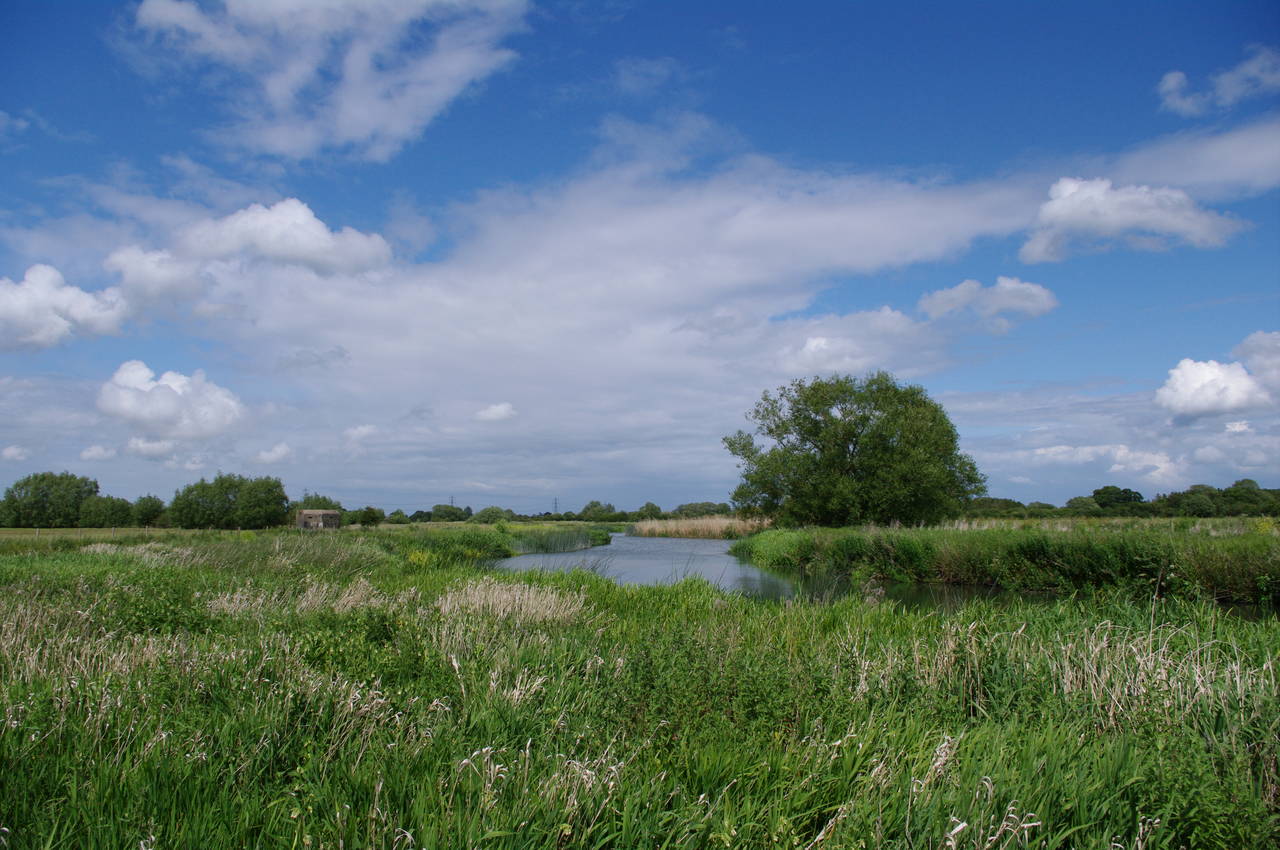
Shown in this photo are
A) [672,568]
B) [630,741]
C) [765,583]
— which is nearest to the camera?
[630,741]

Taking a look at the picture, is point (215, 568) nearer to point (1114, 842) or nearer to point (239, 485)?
point (1114, 842)

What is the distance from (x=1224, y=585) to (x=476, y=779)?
52.0 ft

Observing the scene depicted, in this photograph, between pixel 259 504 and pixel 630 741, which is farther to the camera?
pixel 259 504

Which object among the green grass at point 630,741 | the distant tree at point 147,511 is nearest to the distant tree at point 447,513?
the distant tree at point 147,511

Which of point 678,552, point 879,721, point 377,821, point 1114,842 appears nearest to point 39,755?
point 377,821

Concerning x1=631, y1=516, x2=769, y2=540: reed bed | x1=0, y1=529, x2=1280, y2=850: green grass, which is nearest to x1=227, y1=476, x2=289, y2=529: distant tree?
x1=631, y1=516, x2=769, y2=540: reed bed

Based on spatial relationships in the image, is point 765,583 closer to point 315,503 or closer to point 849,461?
point 849,461

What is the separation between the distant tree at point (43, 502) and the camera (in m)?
70.2

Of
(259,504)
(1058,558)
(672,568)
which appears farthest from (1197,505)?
(259,504)

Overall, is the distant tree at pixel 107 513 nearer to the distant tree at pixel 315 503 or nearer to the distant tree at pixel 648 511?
the distant tree at pixel 315 503

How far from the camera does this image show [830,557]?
82.3ft

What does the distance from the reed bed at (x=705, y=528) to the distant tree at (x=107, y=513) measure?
1980 inches

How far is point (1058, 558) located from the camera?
1717 centimetres

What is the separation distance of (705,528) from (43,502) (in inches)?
2702
